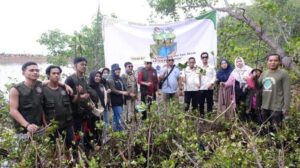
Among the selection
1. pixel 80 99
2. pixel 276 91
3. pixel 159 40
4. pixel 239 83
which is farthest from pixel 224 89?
pixel 80 99

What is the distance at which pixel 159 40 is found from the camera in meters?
8.02

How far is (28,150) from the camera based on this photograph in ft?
11.6

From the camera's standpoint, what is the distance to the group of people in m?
4.04

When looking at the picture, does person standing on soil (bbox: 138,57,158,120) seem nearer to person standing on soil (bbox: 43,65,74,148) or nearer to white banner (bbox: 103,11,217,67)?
white banner (bbox: 103,11,217,67)

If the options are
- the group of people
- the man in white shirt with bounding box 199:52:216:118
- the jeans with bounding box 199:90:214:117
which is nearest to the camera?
the group of people

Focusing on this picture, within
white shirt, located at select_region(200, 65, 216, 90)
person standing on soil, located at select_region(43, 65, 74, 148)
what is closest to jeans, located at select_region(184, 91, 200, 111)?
white shirt, located at select_region(200, 65, 216, 90)

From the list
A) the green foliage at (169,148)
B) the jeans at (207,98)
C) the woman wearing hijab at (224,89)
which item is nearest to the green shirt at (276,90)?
the green foliage at (169,148)

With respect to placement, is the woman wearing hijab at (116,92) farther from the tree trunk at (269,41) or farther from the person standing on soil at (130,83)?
the tree trunk at (269,41)

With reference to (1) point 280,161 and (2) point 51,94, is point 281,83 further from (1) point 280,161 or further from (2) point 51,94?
(2) point 51,94

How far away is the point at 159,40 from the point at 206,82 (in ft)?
6.16

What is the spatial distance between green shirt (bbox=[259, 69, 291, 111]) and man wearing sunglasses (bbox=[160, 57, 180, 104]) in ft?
6.57

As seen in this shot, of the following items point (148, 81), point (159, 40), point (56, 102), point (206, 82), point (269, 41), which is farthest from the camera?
point (159, 40)

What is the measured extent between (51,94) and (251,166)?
2.35m

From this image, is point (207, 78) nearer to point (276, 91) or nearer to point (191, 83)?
point (191, 83)
